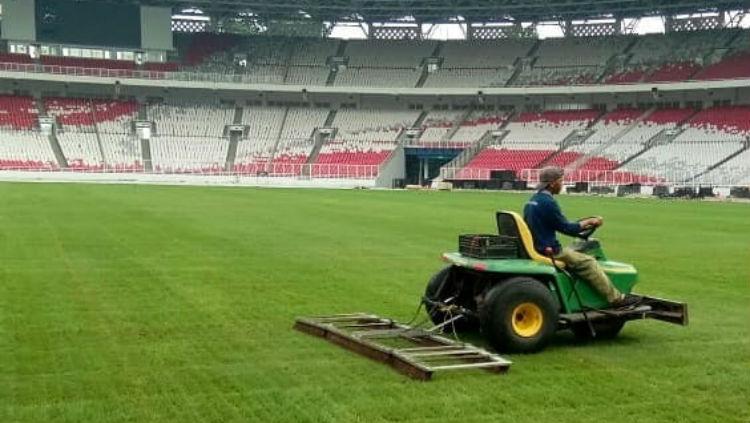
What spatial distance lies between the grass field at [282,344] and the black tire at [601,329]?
14cm

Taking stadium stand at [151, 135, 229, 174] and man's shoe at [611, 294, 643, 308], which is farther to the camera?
stadium stand at [151, 135, 229, 174]

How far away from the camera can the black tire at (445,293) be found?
8148 millimetres

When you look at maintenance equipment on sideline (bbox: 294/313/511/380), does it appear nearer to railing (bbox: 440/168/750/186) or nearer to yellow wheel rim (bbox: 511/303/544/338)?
yellow wheel rim (bbox: 511/303/544/338)

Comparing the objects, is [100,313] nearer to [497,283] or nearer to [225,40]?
[497,283]

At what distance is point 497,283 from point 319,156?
58.7m

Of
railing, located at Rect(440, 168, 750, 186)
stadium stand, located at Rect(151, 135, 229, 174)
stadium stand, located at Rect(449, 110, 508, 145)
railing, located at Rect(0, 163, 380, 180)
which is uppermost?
stadium stand, located at Rect(449, 110, 508, 145)

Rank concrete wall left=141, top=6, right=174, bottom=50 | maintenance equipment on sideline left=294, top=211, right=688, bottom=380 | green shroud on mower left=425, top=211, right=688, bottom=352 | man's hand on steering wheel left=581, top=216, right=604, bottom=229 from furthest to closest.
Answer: concrete wall left=141, top=6, right=174, bottom=50 → man's hand on steering wheel left=581, top=216, right=604, bottom=229 → green shroud on mower left=425, top=211, right=688, bottom=352 → maintenance equipment on sideline left=294, top=211, right=688, bottom=380

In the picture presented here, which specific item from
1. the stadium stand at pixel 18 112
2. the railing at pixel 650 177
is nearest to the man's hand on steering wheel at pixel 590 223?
the railing at pixel 650 177

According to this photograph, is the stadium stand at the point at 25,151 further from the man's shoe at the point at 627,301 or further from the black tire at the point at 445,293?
the man's shoe at the point at 627,301

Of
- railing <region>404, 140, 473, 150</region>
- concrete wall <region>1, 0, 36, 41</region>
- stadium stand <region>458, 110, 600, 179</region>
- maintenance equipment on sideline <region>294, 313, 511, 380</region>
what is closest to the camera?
maintenance equipment on sideline <region>294, 313, 511, 380</region>

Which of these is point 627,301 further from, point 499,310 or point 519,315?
point 499,310

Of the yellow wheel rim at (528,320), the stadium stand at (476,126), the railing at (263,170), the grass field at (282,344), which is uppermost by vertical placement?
the stadium stand at (476,126)

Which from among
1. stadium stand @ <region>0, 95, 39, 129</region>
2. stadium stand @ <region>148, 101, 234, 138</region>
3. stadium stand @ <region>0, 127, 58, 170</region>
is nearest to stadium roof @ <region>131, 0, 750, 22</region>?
stadium stand @ <region>148, 101, 234, 138</region>

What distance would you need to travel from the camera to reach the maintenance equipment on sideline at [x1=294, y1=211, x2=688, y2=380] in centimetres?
723
